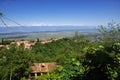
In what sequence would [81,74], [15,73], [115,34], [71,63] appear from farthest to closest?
[15,73]
[115,34]
[71,63]
[81,74]

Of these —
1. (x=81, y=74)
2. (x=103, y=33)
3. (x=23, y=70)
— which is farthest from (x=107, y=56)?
(x=23, y=70)

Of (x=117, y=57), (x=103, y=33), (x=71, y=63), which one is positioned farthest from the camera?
(x=103, y=33)

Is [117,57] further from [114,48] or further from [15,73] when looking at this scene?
[15,73]

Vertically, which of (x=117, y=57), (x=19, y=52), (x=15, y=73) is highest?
(x=117, y=57)

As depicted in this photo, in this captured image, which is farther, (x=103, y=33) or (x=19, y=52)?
(x=19, y=52)

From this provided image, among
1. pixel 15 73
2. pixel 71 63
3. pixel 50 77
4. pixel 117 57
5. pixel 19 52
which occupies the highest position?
pixel 117 57

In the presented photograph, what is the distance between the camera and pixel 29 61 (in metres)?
24.7

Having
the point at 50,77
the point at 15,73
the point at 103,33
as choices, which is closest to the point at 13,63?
the point at 15,73

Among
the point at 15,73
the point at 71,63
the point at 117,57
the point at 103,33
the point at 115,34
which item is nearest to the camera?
the point at 117,57

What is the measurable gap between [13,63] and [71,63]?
19.7m

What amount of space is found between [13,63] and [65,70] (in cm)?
1974

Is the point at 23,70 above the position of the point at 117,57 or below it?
below

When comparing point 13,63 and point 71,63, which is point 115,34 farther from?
point 13,63

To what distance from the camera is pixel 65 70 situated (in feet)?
17.3
